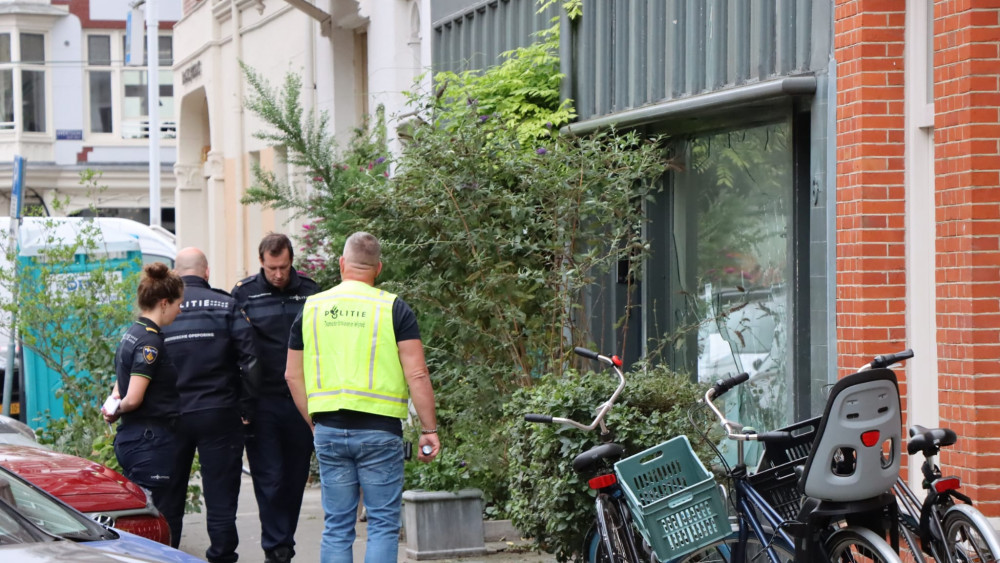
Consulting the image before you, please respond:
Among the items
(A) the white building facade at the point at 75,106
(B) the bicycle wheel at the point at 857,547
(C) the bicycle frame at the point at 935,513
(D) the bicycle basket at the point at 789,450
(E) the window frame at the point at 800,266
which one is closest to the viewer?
(B) the bicycle wheel at the point at 857,547

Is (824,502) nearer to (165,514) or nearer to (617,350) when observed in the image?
(165,514)

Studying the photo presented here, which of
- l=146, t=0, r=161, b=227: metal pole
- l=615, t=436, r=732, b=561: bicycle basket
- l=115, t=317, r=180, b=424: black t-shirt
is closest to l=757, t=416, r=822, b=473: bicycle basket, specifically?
l=615, t=436, r=732, b=561: bicycle basket

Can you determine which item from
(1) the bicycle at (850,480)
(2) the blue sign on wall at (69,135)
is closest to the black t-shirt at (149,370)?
(1) the bicycle at (850,480)

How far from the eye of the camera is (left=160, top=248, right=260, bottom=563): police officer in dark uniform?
25.5 feet

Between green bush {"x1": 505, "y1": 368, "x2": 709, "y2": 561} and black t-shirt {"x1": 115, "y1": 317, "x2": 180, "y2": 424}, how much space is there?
188cm

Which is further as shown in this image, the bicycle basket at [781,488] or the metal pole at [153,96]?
the metal pole at [153,96]

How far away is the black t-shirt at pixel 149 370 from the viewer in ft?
24.5

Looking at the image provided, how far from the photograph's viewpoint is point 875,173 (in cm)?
770

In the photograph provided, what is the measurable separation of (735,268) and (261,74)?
11146 millimetres

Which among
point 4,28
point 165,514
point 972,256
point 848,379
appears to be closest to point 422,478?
point 165,514

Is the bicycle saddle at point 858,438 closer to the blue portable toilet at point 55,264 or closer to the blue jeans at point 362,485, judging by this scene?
the blue jeans at point 362,485

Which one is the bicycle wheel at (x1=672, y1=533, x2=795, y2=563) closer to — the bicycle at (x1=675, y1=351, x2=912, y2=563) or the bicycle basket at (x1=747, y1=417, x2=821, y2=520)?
the bicycle at (x1=675, y1=351, x2=912, y2=563)

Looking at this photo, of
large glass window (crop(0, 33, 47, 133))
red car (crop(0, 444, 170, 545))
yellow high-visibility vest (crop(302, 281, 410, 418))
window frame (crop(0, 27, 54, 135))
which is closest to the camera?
yellow high-visibility vest (crop(302, 281, 410, 418))

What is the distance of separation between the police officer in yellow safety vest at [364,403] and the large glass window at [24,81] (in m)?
34.5
